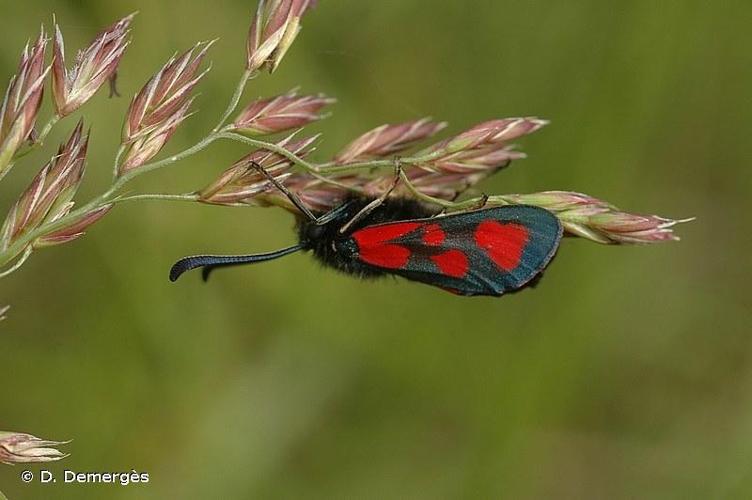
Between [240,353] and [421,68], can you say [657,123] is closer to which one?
[421,68]

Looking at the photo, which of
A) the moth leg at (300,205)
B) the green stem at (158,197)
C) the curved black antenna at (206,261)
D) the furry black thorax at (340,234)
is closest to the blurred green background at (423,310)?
the furry black thorax at (340,234)

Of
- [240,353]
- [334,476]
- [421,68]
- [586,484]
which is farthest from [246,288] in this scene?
[586,484]

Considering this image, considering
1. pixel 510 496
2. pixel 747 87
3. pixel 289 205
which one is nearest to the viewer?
pixel 289 205

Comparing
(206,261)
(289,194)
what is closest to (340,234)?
(289,194)

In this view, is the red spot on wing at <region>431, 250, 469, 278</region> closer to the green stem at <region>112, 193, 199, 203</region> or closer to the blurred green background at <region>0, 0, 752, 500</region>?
the green stem at <region>112, 193, 199, 203</region>

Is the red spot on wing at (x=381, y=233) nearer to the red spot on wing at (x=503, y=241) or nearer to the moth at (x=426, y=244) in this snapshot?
the moth at (x=426, y=244)

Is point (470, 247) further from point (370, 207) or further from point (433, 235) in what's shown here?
point (370, 207)
